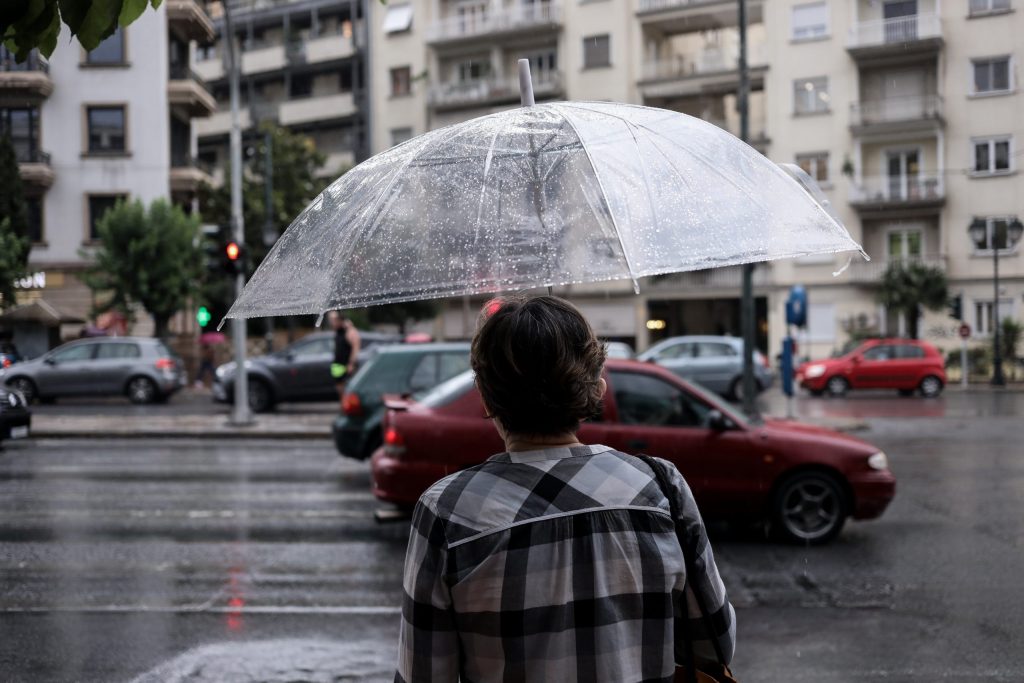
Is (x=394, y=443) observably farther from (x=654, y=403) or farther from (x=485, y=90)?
(x=485, y=90)

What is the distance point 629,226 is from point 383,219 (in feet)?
2.27

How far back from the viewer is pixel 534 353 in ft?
6.53

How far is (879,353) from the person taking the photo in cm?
2877

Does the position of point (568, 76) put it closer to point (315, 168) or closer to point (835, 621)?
point (315, 168)

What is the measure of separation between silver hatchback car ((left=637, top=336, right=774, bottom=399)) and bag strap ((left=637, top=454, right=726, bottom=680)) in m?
23.2

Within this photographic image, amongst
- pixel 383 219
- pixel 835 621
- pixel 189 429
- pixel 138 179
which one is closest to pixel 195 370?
pixel 138 179

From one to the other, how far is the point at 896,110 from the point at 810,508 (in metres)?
33.8

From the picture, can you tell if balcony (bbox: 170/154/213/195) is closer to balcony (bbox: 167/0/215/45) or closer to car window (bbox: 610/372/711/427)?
balcony (bbox: 167/0/215/45)

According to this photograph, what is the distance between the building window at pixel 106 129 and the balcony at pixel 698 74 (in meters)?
20.5

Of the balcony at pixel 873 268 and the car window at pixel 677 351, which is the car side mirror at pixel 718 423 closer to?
the car window at pixel 677 351

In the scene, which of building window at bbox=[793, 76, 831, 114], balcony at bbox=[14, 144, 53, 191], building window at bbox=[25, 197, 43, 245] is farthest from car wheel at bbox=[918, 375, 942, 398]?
building window at bbox=[25, 197, 43, 245]

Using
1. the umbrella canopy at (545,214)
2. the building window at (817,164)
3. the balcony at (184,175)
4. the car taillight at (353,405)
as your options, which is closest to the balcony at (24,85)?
the balcony at (184,175)

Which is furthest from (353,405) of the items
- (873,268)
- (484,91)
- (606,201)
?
(484,91)

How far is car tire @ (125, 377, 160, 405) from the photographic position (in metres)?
25.1
